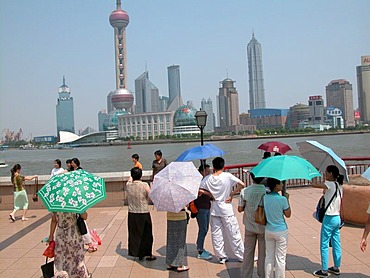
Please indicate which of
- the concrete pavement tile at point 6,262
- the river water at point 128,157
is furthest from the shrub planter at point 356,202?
the river water at point 128,157

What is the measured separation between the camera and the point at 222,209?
570cm

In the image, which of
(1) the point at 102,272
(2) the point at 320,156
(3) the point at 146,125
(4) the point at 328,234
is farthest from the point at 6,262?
(3) the point at 146,125

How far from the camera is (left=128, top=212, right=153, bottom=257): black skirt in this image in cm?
613

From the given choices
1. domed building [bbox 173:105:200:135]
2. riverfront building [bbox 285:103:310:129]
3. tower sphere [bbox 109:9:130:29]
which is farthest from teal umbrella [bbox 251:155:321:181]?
tower sphere [bbox 109:9:130:29]

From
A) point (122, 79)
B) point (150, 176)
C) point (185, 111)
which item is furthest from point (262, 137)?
point (150, 176)

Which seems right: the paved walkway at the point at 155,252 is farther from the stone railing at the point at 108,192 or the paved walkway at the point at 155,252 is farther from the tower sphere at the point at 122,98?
the tower sphere at the point at 122,98

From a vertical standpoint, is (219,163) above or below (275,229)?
above

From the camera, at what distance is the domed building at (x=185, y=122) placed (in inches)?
5704

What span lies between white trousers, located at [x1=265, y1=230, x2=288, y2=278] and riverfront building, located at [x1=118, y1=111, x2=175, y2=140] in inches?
5975

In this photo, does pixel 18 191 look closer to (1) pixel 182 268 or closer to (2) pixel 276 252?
(1) pixel 182 268

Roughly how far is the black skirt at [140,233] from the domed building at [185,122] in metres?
137

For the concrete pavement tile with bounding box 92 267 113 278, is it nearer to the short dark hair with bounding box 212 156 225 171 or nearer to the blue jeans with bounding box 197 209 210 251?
the blue jeans with bounding box 197 209 210 251

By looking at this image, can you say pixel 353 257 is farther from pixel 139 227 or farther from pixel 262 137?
pixel 262 137

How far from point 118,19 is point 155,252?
201123 millimetres
